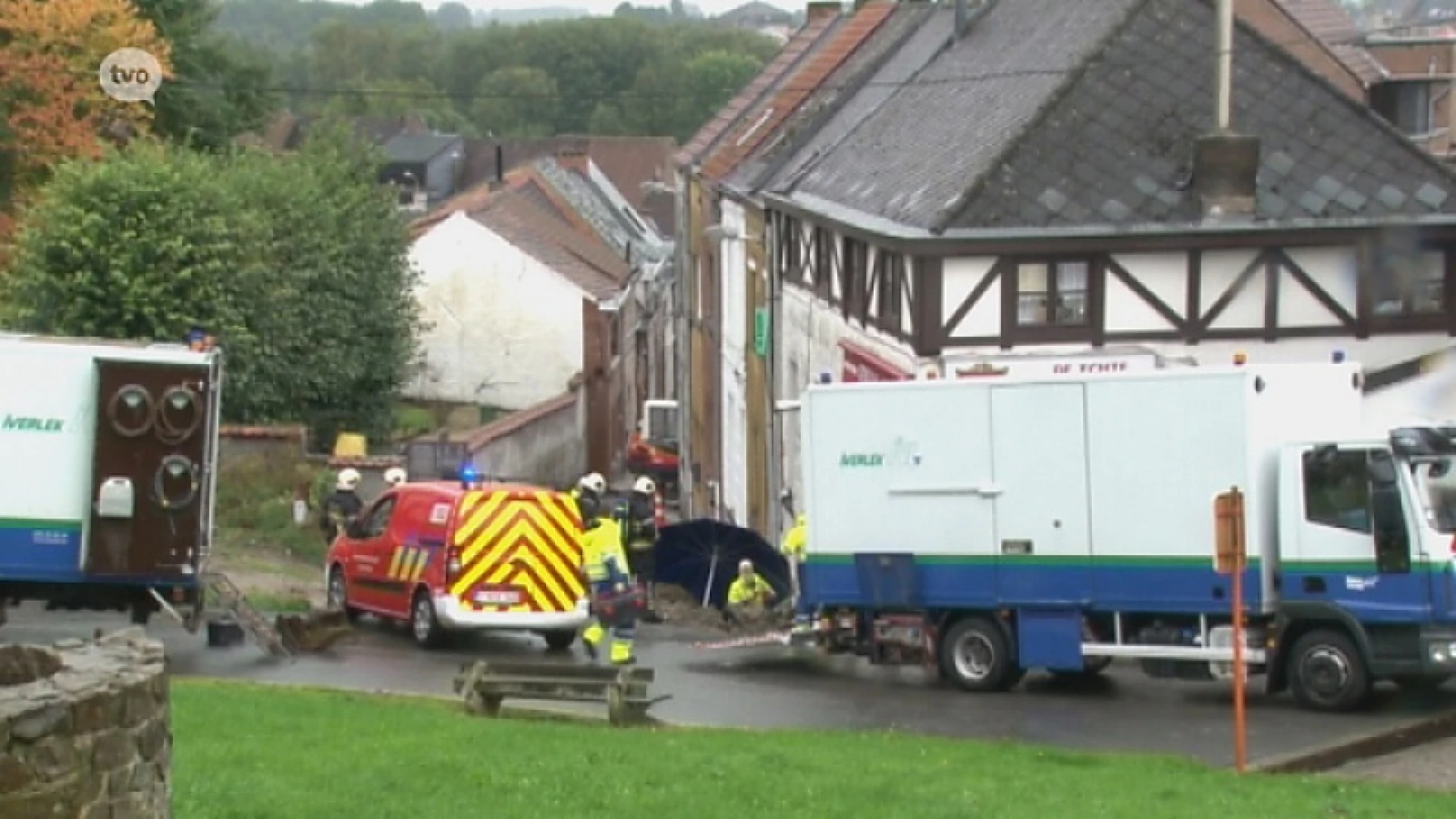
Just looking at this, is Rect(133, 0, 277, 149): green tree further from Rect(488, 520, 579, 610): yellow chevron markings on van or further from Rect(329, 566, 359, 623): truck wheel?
Rect(488, 520, 579, 610): yellow chevron markings on van

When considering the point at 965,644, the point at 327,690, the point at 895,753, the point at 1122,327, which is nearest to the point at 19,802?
the point at 895,753

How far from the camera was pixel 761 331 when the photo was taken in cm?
3844

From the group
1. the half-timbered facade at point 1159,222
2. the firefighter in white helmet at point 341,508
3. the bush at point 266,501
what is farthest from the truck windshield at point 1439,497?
the bush at point 266,501

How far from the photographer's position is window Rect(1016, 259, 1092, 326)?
2630cm

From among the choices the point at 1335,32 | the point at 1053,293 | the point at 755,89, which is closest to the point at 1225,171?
the point at 1053,293

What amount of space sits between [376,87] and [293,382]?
4466 inches

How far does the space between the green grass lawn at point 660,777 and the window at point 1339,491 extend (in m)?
3.68

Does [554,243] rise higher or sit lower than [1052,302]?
higher

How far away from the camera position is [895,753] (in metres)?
15.8

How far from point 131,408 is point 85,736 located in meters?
12.5

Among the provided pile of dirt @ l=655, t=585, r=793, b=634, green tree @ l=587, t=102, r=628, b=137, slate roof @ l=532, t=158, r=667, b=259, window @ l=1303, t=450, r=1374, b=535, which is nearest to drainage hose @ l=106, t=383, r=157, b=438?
pile of dirt @ l=655, t=585, r=793, b=634

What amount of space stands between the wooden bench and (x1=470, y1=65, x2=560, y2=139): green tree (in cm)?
12931

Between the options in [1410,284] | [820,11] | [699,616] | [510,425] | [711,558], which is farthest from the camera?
[820,11]

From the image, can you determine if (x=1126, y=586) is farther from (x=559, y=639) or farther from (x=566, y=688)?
(x=559, y=639)
